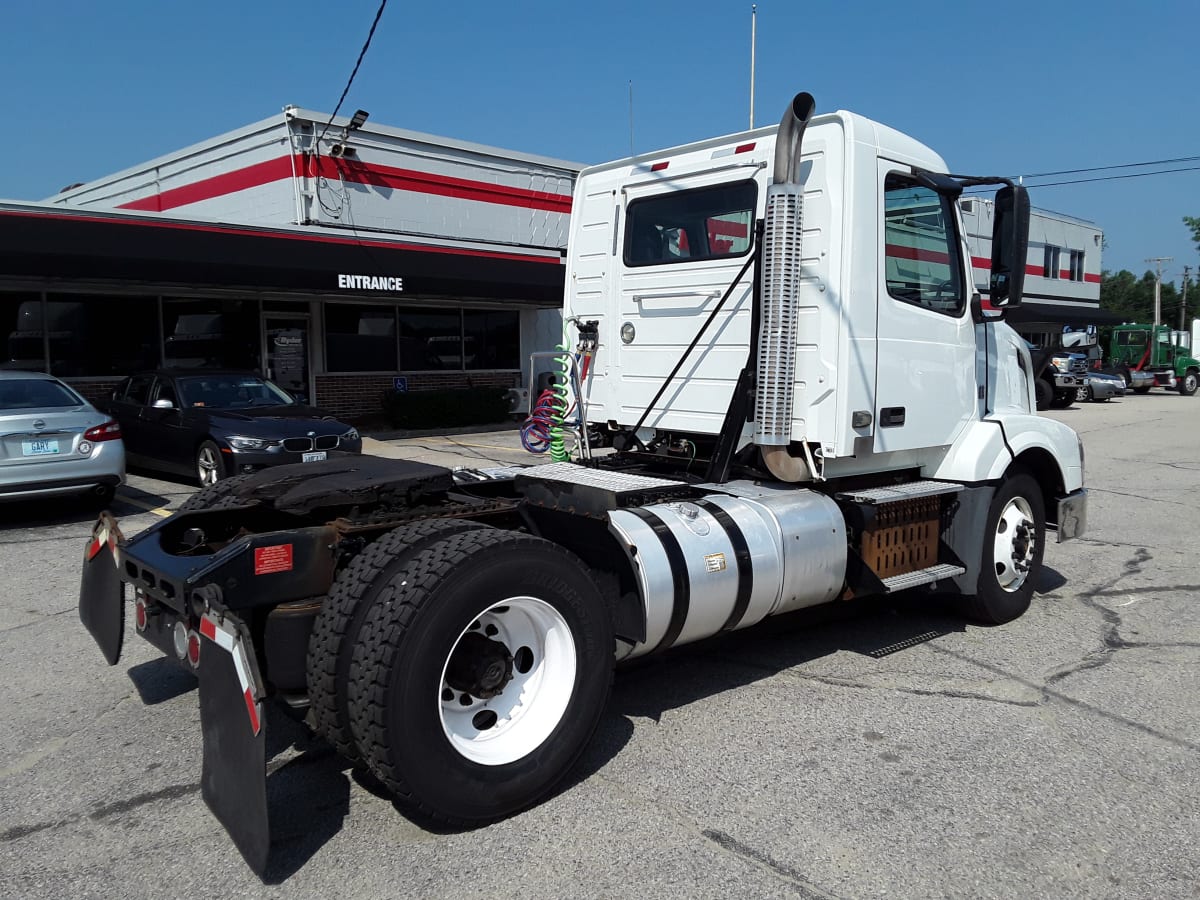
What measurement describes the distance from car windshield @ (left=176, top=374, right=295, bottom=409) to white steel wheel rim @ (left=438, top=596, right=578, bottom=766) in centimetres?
904

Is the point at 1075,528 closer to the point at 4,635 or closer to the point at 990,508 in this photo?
the point at 990,508

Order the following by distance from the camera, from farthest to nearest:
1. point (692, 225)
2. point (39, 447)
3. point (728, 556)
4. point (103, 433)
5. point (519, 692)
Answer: point (103, 433)
point (39, 447)
point (692, 225)
point (728, 556)
point (519, 692)

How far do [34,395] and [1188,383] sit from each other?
40105 mm

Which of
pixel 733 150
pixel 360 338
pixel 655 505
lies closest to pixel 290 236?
pixel 360 338

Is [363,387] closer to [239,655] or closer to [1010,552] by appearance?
[1010,552]

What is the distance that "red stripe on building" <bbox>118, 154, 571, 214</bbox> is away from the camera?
17500mm

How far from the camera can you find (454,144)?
19578 mm

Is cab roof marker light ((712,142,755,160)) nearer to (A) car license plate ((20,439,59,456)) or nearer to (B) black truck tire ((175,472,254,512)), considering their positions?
(B) black truck tire ((175,472,254,512))

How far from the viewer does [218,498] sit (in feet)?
15.3

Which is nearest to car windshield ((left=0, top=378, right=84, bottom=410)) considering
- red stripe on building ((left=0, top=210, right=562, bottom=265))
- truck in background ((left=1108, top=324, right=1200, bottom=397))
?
red stripe on building ((left=0, top=210, right=562, bottom=265))

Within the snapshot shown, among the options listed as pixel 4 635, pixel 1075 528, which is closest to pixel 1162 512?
pixel 1075 528

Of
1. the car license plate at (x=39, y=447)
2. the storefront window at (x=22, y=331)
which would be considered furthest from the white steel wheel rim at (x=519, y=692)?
the storefront window at (x=22, y=331)

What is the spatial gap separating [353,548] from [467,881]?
1395 mm

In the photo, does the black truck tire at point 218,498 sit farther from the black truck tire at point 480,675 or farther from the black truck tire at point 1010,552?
the black truck tire at point 1010,552
